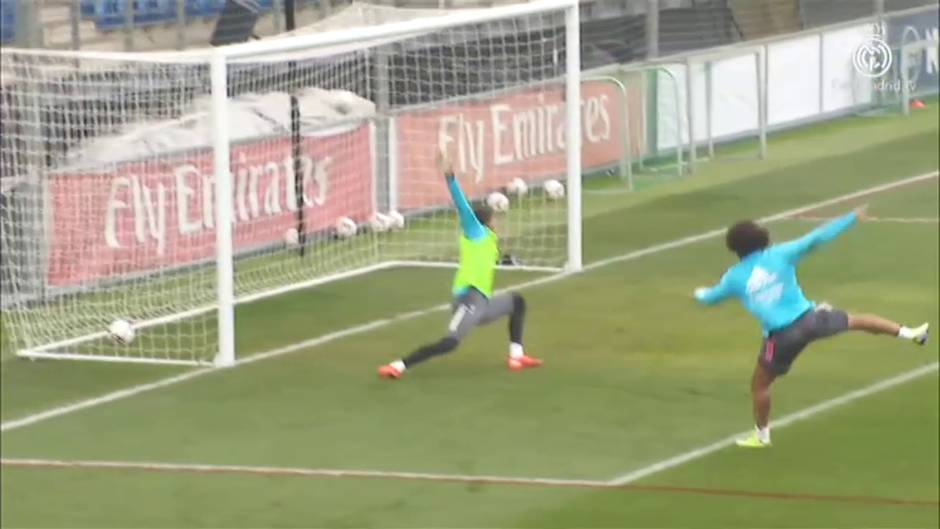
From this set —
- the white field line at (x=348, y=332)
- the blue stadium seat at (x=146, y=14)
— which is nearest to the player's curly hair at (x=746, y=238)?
the blue stadium seat at (x=146, y=14)

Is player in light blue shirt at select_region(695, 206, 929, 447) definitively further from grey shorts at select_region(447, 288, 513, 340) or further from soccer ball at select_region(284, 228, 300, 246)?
soccer ball at select_region(284, 228, 300, 246)

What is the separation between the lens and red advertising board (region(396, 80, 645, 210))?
21.0m

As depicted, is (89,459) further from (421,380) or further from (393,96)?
(393,96)

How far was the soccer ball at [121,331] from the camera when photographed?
17.0 metres

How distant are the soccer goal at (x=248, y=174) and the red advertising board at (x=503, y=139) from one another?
39 mm

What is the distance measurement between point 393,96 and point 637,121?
382 centimetres

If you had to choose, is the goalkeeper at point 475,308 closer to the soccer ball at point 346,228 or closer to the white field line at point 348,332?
the white field line at point 348,332

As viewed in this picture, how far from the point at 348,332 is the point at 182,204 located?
85.4 inches

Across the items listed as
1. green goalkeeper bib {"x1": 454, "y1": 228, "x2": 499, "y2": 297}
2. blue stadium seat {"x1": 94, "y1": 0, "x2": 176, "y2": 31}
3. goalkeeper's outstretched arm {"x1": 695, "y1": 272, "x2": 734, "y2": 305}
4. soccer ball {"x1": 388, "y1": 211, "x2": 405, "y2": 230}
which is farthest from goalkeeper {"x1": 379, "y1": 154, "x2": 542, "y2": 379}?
goalkeeper's outstretched arm {"x1": 695, "y1": 272, "x2": 734, "y2": 305}

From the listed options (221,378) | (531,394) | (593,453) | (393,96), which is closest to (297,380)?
(221,378)

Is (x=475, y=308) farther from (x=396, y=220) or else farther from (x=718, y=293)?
(x=718, y=293)

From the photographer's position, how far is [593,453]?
14.4 metres

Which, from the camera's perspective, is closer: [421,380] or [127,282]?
[421,380]

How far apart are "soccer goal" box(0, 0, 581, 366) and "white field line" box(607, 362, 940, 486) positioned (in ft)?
9.90
